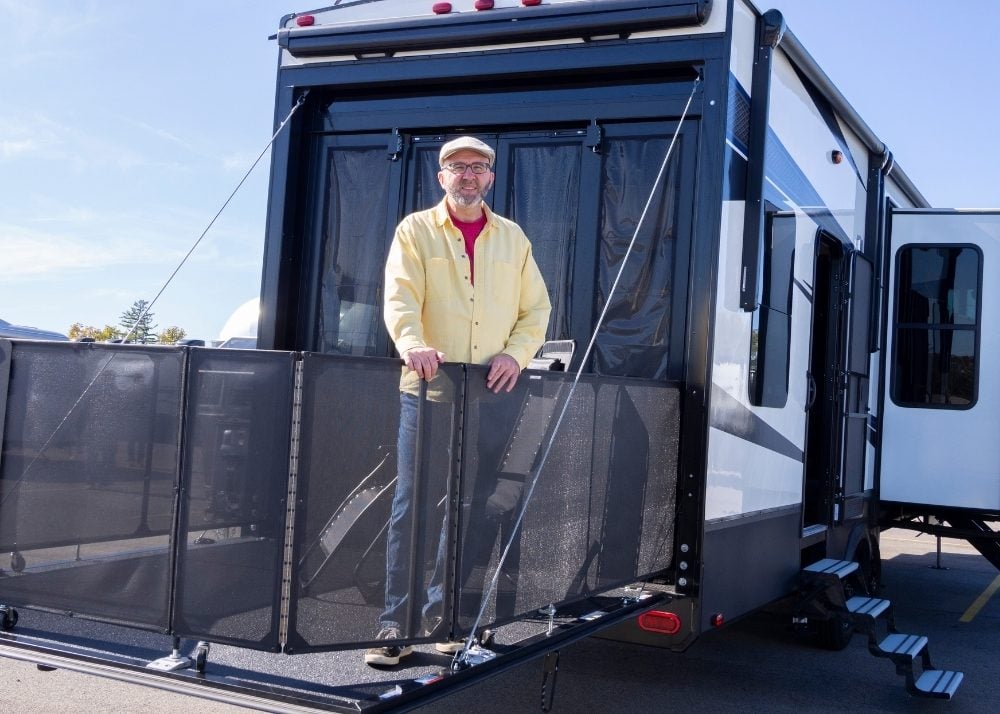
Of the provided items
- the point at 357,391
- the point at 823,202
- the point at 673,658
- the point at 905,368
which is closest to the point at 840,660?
the point at 673,658

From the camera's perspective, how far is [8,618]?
10.6 feet

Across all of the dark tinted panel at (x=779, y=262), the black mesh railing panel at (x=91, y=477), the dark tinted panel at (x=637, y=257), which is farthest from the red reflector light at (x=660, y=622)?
the black mesh railing panel at (x=91, y=477)

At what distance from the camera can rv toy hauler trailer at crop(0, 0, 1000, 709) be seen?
9.46 feet

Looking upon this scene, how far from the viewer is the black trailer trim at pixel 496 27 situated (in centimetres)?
417

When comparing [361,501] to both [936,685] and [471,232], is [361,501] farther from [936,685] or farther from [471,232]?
[936,685]

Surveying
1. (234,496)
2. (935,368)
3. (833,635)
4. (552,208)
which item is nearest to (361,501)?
(234,496)

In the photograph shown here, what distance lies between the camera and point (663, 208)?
446 cm

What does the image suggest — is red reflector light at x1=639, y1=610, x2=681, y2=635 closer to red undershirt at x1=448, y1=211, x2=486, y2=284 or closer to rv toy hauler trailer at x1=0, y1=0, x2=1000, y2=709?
rv toy hauler trailer at x1=0, y1=0, x2=1000, y2=709

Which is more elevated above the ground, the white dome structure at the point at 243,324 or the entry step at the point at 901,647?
the white dome structure at the point at 243,324

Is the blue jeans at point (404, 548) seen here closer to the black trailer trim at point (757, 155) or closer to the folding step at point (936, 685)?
the black trailer trim at point (757, 155)

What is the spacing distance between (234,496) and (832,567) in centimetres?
361

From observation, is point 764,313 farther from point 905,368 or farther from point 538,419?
point 905,368

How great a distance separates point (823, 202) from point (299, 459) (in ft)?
12.3

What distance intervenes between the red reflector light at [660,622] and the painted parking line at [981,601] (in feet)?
13.6
